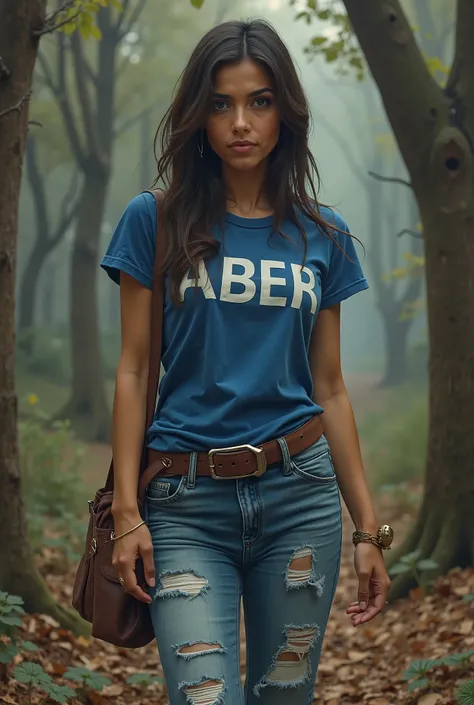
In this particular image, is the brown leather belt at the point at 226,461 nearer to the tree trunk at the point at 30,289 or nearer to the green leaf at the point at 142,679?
Answer: the green leaf at the point at 142,679

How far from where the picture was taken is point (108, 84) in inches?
612

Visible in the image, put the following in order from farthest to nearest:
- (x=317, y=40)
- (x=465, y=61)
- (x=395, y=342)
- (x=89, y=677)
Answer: (x=395, y=342) → (x=317, y=40) → (x=465, y=61) → (x=89, y=677)

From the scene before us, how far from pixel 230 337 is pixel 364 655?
3405 millimetres

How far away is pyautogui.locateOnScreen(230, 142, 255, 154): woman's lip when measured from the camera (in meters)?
2.80

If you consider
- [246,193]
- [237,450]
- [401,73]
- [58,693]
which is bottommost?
[58,693]

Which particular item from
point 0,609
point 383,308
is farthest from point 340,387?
point 383,308

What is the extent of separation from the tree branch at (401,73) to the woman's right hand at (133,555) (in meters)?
4.13

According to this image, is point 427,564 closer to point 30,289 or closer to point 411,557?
point 411,557

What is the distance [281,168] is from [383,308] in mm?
21151

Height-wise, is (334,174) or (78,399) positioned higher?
(334,174)

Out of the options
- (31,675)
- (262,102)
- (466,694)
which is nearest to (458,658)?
(466,694)

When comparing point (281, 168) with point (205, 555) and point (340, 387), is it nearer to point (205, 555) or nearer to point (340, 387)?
point (340, 387)

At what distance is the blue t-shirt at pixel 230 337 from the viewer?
2645 mm

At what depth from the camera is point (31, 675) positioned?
3789 millimetres
